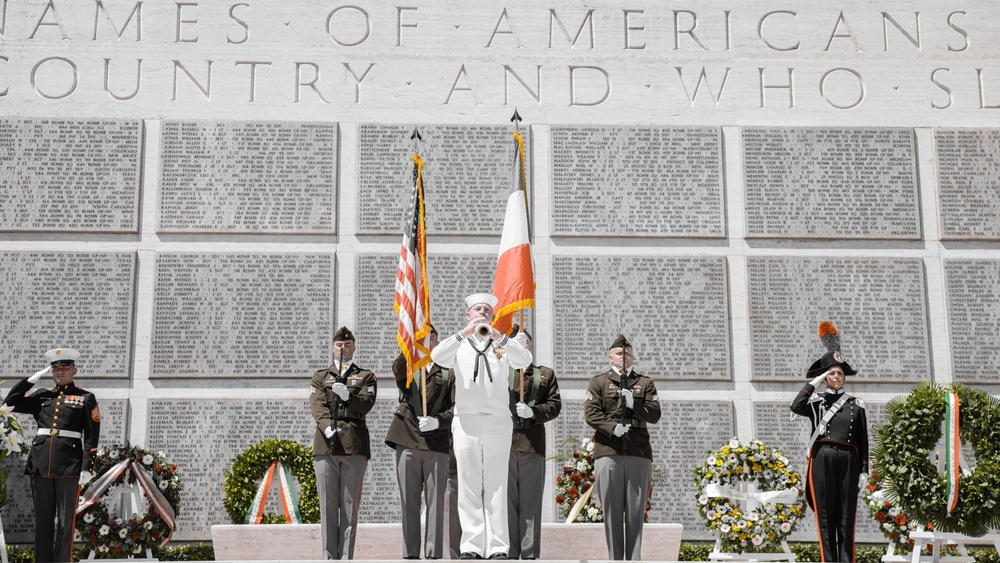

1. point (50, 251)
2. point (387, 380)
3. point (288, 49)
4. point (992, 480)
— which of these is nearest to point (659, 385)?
point (387, 380)

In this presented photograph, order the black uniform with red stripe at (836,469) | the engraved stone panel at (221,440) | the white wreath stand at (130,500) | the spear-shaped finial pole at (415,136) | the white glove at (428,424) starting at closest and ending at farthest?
the white glove at (428,424) → the black uniform with red stripe at (836,469) → the spear-shaped finial pole at (415,136) → the white wreath stand at (130,500) → the engraved stone panel at (221,440)

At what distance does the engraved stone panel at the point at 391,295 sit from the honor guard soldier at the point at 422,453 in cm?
295

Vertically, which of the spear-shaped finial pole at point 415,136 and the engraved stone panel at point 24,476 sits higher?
the spear-shaped finial pole at point 415,136

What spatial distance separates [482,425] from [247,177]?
5.45 m

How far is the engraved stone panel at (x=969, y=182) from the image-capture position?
472 inches

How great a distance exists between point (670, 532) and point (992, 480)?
9.01ft

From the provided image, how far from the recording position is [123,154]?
38.4ft

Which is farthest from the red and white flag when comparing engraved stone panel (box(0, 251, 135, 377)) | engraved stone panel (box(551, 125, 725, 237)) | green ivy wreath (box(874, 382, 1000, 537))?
engraved stone panel (box(0, 251, 135, 377))

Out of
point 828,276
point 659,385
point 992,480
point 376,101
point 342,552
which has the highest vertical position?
point 376,101

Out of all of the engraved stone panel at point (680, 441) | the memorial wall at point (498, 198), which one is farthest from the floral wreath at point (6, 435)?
the engraved stone panel at point (680, 441)

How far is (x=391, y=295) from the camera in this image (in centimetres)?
1158

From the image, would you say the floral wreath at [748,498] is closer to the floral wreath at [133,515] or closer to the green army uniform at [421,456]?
the green army uniform at [421,456]

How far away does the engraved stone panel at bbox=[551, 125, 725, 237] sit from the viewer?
11844 millimetres

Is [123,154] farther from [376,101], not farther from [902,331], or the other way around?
[902,331]
